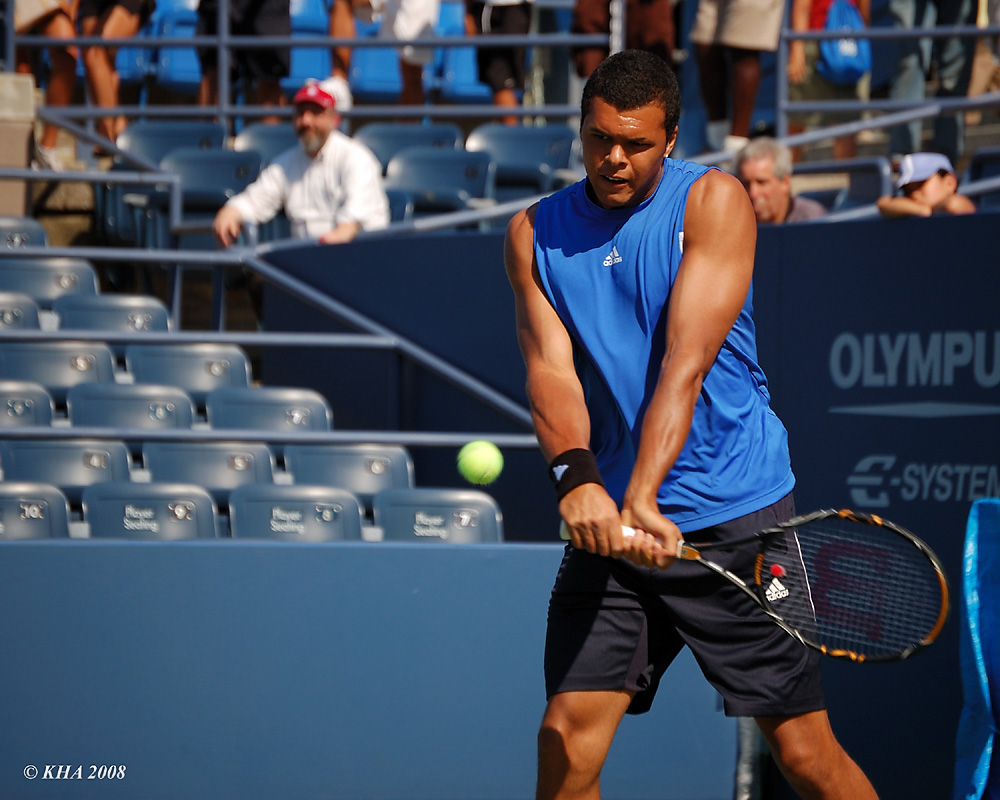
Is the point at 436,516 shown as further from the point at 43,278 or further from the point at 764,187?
the point at 43,278

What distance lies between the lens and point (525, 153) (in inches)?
316

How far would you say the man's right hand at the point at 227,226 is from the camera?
21.4ft

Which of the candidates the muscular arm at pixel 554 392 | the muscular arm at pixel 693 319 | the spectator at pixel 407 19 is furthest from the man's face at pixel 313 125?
the muscular arm at pixel 693 319

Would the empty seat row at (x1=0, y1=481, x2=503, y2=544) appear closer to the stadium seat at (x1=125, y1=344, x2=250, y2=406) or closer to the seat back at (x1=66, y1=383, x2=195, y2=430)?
the seat back at (x1=66, y1=383, x2=195, y2=430)

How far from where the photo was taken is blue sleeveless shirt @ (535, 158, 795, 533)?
8.91 ft

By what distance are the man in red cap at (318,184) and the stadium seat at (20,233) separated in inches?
35.2

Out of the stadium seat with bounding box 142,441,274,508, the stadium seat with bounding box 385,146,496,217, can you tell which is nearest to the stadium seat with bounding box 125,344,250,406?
the stadium seat with bounding box 142,441,274,508

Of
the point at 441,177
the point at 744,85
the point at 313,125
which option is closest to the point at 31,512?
the point at 313,125

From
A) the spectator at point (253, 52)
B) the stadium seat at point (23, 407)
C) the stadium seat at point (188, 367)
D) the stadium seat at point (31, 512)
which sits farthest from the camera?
the spectator at point (253, 52)

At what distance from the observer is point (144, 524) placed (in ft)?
14.4

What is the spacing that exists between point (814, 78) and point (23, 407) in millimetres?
5818

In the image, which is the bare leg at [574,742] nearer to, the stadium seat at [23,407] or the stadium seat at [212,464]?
the stadium seat at [212,464]

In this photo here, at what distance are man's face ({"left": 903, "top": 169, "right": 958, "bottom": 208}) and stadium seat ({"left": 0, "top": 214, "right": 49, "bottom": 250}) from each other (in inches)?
163

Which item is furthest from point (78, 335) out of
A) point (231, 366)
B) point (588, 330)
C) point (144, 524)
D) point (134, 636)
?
point (588, 330)
